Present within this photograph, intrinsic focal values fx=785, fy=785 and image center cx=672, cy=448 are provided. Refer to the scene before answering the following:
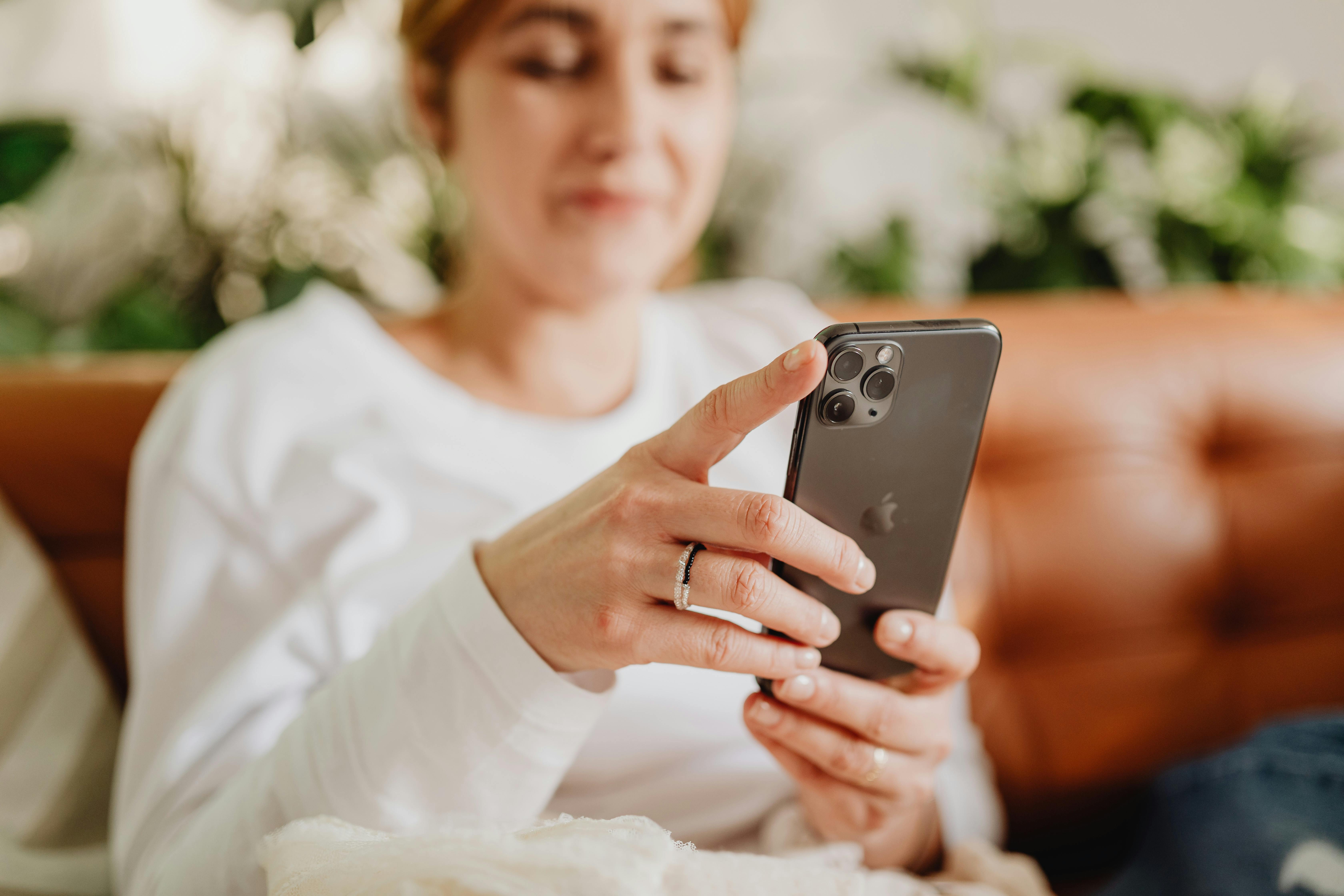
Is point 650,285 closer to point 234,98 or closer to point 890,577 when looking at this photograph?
point 890,577

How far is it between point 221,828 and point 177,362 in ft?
1.73

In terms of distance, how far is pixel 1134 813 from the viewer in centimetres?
85

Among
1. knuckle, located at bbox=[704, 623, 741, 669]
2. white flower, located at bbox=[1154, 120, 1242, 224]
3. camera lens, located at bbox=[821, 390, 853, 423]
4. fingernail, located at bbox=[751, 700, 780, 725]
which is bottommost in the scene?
fingernail, located at bbox=[751, 700, 780, 725]

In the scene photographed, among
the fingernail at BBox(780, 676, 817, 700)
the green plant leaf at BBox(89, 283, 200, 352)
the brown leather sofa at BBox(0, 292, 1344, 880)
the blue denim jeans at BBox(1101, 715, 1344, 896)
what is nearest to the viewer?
the fingernail at BBox(780, 676, 817, 700)

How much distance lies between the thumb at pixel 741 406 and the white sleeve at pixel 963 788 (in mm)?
344

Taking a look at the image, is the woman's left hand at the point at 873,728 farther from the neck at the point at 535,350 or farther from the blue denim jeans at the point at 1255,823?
the neck at the point at 535,350

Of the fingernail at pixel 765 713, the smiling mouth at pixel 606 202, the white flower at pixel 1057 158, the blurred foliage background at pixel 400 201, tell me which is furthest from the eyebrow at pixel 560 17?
the white flower at pixel 1057 158

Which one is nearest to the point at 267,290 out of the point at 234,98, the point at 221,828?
the point at 234,98

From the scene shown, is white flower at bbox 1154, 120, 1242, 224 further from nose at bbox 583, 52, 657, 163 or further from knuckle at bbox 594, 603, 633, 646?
knuckle at bbox 594, 603, 633, 646

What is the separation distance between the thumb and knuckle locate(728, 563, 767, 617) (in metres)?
0.05

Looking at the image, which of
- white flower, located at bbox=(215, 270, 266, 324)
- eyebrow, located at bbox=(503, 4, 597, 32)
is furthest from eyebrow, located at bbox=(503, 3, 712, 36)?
white flower, located at bbox=(215, 270, 266, 324)

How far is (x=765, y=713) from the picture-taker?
409 millimetres

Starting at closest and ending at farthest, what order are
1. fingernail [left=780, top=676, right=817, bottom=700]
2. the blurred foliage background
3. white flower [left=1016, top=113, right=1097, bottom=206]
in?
1. fingernail [left=780, top=676, right=817, bottom=700]
2. the blurred foliage background
3. white flower [left=1016, top=113, right=1097, bottom=206]

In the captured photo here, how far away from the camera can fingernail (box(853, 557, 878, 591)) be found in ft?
1.14
